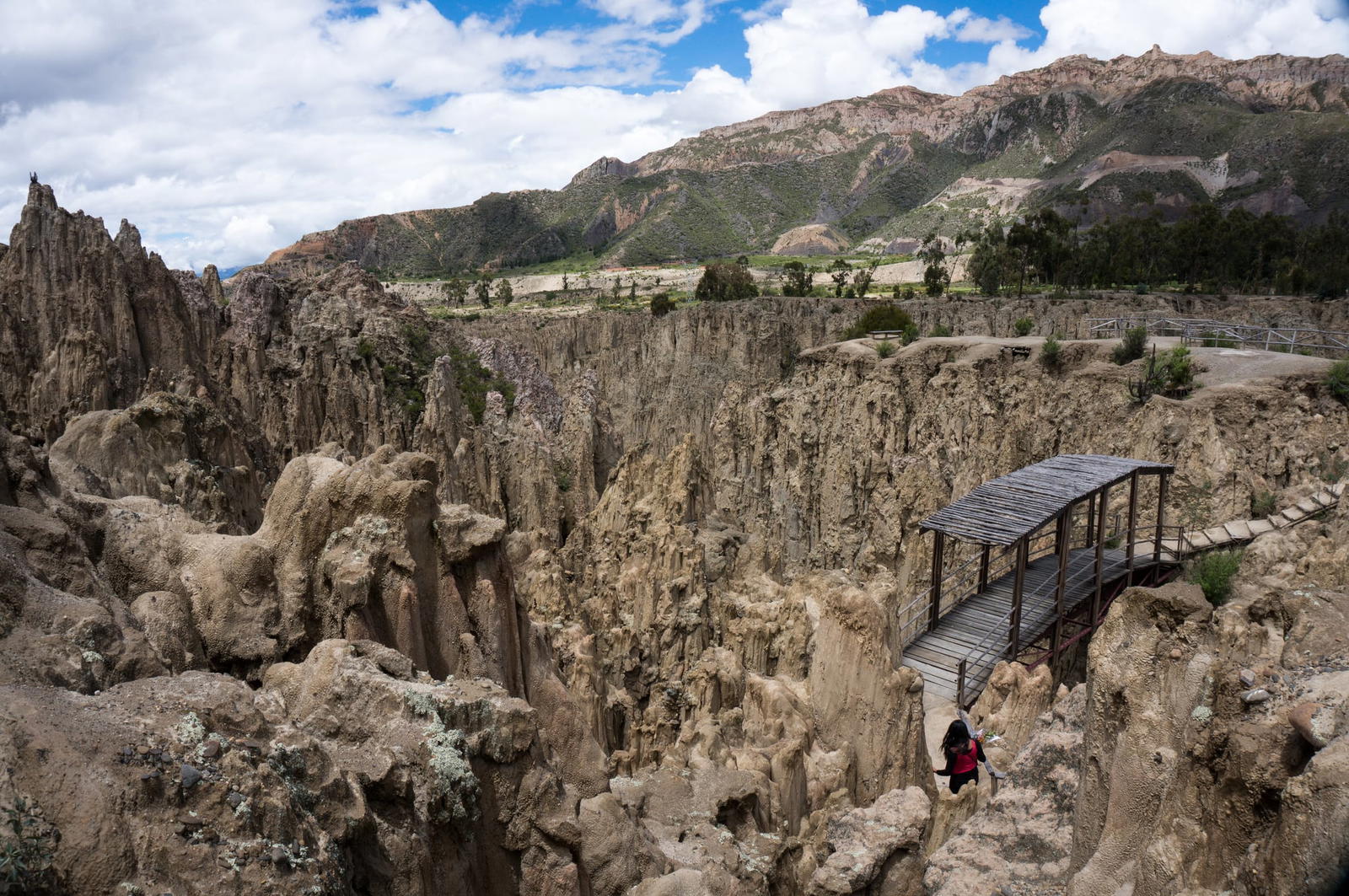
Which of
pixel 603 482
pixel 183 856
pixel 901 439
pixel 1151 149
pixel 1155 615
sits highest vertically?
pixel 1151 149

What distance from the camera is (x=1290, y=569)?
15297 mm

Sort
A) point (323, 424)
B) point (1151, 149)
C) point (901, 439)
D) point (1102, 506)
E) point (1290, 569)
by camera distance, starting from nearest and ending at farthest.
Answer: point (1290, 569) → point (1102, 506) → point (901, 439) → point (323, 424) → point (1151, 149)

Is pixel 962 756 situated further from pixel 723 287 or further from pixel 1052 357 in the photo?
pixel 723 287

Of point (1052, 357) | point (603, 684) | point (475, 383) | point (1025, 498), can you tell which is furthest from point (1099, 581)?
point (475, 383)

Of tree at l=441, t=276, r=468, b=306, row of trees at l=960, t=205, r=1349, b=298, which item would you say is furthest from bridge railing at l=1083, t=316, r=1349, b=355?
tree at l=441, t=276, r=468, b=306

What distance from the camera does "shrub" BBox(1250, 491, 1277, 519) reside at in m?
23.5

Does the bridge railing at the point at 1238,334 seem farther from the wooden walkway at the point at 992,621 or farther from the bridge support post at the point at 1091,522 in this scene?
the wooden walkway at the point at 992,621

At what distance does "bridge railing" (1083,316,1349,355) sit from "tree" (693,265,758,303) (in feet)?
110

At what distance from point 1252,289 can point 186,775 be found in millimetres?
74718

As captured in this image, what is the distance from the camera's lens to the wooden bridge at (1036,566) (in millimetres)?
17891

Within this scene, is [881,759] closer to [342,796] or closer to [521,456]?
[342,796]

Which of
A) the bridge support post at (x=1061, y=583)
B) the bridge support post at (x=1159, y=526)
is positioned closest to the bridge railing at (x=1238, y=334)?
the bridge support post at (x=1159, y=526)

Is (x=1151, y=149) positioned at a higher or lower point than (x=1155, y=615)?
higher

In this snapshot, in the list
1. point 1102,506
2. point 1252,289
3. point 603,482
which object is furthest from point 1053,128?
point 1102,506
